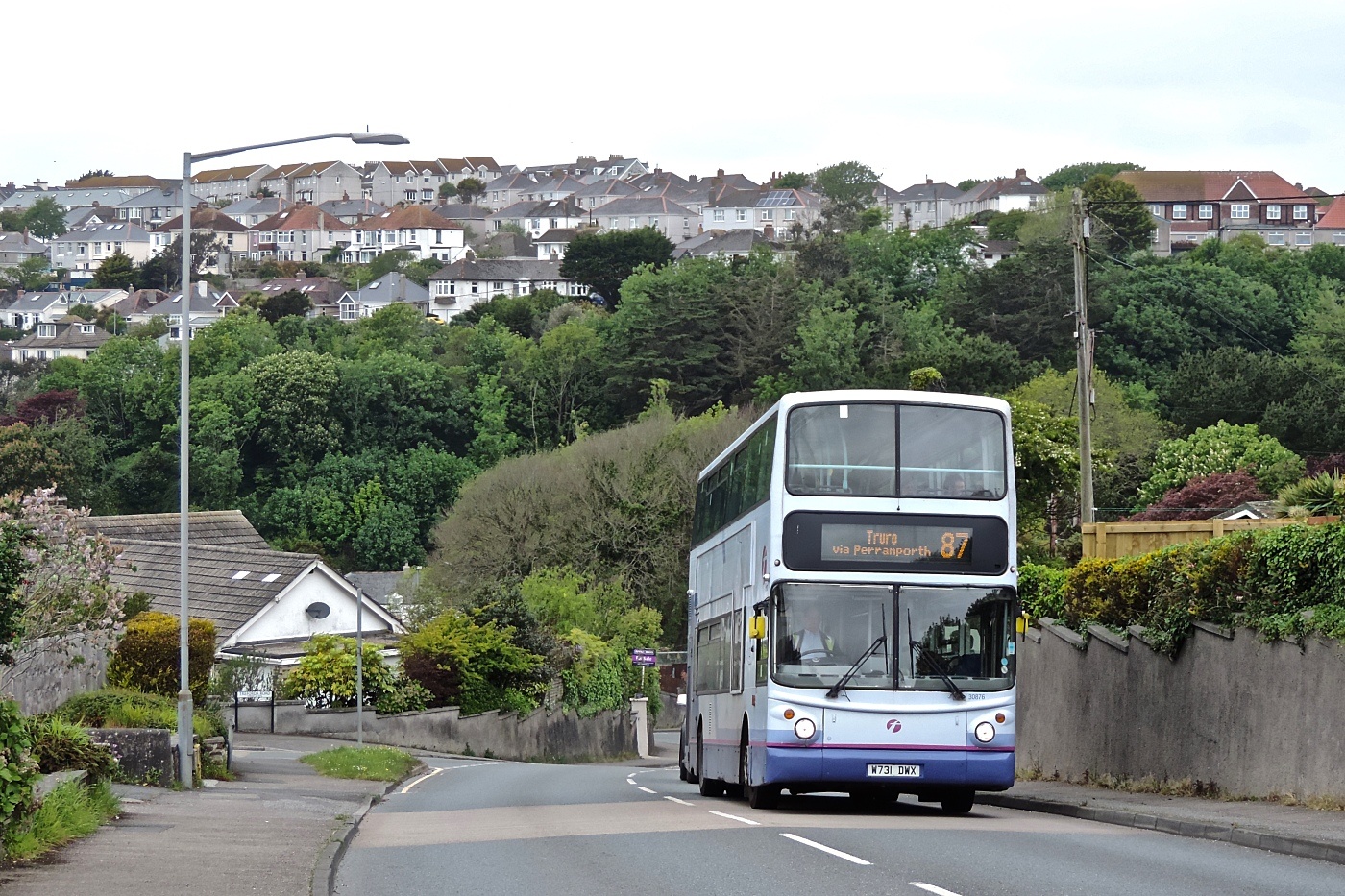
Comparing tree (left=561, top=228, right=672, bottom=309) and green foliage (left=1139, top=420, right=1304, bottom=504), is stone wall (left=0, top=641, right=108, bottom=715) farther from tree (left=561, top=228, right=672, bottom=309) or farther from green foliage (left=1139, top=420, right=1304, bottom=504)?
tree (left=561, top=228, right=672, bottom=309)

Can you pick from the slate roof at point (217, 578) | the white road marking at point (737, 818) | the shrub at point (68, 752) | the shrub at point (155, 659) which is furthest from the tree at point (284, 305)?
→ the white road marking at point (737, 818)

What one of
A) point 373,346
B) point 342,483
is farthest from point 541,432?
point 373,346

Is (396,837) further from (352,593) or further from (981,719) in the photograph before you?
(352,593)

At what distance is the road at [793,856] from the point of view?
12.1m

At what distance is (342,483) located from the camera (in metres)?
111

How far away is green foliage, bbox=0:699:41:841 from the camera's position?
1227cm

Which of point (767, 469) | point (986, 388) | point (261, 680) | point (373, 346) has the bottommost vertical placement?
point (261, 680)

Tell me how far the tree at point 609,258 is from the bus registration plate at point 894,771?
458 ft

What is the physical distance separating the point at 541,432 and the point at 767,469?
311 ft

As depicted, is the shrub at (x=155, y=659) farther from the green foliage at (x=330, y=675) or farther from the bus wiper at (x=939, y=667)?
the bus wiper at (x=939, y=667)

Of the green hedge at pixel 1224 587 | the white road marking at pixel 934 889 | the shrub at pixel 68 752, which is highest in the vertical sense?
the green hedge at pixel 1224 587

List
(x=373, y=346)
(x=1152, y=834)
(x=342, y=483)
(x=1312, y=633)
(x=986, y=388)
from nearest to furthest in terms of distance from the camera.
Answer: (x=1152, y=834) < (x=1312, y=633) < (x=986, y=388) < (x=342, y=483) < (x=373, y=346)

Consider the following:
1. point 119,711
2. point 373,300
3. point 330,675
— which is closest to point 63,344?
point 373,300

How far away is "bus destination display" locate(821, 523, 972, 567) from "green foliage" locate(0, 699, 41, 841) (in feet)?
27.3
